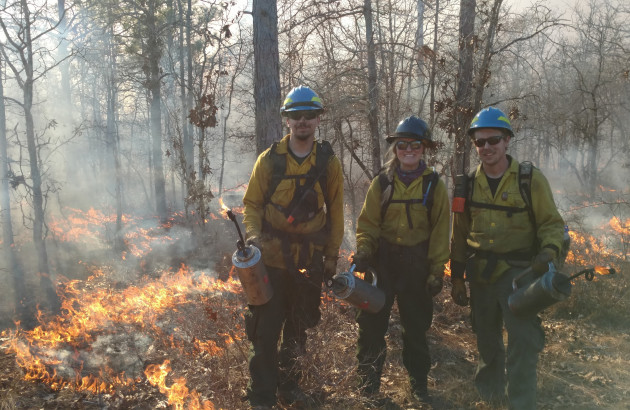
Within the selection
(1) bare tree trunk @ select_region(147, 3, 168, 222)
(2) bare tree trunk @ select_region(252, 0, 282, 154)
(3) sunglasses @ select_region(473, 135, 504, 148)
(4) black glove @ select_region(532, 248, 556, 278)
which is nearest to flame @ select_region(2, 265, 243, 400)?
(2) bare tree trunk @ select_region(252, 0, 282, 154)

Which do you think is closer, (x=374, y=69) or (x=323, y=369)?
(x=323, y=369)

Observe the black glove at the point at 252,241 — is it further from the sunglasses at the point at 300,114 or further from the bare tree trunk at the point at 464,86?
the bare tree trunk at the point at 464,86

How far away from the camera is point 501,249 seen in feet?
10.8

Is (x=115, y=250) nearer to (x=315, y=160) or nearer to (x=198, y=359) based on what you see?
(x=198, y=359)

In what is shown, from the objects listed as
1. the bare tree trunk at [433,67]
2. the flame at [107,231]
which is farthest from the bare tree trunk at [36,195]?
the bare tree trunk at [433,67]

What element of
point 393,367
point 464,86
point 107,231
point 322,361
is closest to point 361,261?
point 322,361

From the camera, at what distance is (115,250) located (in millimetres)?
15734

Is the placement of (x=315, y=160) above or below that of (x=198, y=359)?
above

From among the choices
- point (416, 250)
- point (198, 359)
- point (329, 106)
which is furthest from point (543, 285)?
point (329, 106)

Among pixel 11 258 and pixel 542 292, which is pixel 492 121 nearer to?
pixel 542 292

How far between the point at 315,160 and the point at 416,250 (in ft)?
3.67

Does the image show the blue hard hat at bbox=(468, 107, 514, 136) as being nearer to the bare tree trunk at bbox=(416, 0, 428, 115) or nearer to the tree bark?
the bare tree trunk at bbox=(416, 0, 428, 115)

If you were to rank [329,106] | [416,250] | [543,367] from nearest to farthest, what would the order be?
[416,250] < [543,367] < [329,106]

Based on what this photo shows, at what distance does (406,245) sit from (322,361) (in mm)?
1295
